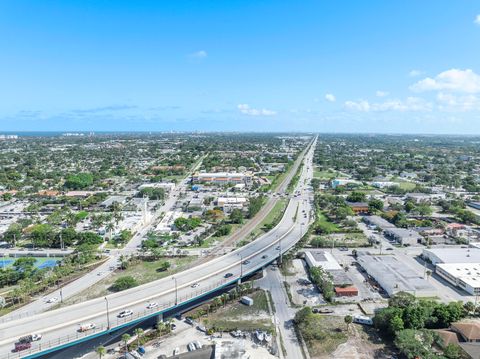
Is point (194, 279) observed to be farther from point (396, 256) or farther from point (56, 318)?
point (396, 256)

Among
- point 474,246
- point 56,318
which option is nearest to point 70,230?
point 56,318

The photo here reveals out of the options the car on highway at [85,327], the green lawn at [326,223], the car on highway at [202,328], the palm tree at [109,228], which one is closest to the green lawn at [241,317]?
the car on highway at [202,328]

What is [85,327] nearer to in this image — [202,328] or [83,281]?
[202,328]

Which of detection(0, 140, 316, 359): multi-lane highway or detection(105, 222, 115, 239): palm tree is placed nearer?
detection(0, 140, 316, 359): multi-lane highway

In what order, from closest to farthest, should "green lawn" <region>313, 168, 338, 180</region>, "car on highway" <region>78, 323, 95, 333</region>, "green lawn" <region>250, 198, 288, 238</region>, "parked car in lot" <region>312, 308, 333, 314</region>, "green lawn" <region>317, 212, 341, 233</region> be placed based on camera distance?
"car on highway" <region>78, 323, 95, 333</region> → "parked car in lot" <region>312, 308, 333, 314</region> → "green lawn" <region>250, 198, 288, 238</region> → "green lawn" <region>317, 212, 341, 233</region> → "green lawn" <region>313, 168, 338, 180</region>

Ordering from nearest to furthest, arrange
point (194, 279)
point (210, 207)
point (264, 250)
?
point (194, 279) → point (264, 250) → point (210, 207)

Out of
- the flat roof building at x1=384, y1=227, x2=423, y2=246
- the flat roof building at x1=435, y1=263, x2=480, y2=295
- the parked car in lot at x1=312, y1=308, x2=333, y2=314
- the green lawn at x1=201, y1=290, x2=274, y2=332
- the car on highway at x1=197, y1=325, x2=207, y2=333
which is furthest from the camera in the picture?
the flat roof building at x1=384, y1=227, x2=423, y2=246

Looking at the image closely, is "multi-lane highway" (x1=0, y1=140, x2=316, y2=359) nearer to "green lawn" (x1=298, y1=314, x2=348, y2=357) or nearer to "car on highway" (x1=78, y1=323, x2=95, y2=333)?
"car on highway" (x1=78, y1=323, x2=95, y2=333)

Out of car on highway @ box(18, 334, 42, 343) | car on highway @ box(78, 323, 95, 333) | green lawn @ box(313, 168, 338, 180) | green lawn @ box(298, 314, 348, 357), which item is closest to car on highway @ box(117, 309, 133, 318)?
car on highway @ box(78, 323, 95, 333)

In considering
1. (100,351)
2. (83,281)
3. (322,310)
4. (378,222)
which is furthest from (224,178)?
(100,351)
